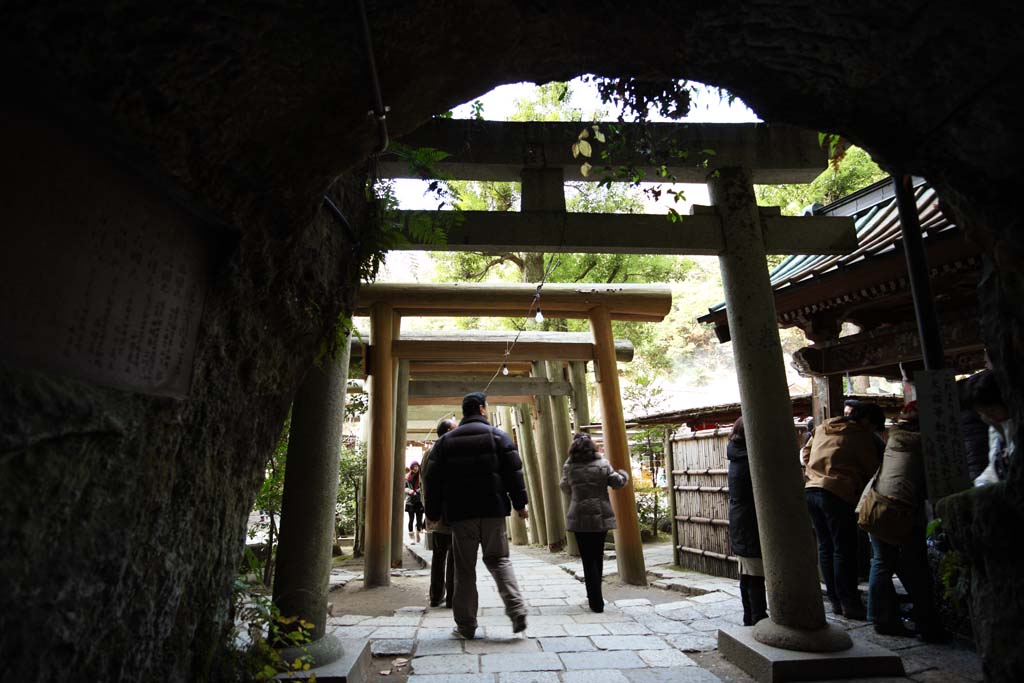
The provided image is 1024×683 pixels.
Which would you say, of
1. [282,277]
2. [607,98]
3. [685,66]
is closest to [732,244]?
[607,98]

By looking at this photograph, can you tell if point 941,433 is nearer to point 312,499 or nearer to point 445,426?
point 312,499

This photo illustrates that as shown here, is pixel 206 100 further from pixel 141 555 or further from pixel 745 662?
pixel 745 662

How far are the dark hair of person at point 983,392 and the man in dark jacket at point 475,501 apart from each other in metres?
3.06

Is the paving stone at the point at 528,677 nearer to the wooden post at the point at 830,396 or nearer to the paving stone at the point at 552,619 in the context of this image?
the paving stone at the point at 552,619

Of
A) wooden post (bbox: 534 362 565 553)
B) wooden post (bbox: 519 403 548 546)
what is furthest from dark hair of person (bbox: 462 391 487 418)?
wooden post (bbox: 519 403 548 546)

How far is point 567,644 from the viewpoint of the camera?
16.2 ft

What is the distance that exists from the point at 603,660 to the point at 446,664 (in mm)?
1155

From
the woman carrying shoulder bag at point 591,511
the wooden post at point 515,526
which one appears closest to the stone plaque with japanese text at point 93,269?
the woman carrying shoulder bag at point 591,511

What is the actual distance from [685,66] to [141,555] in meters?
2.93

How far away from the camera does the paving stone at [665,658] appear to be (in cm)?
442

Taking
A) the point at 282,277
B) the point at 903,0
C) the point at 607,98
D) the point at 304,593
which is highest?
the point at 607,98

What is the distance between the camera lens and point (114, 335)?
1948mm

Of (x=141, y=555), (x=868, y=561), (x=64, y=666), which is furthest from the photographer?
(x=868, y=561)

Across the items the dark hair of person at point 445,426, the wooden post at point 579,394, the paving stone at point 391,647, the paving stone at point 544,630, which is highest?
the wooden post at point 579,394
